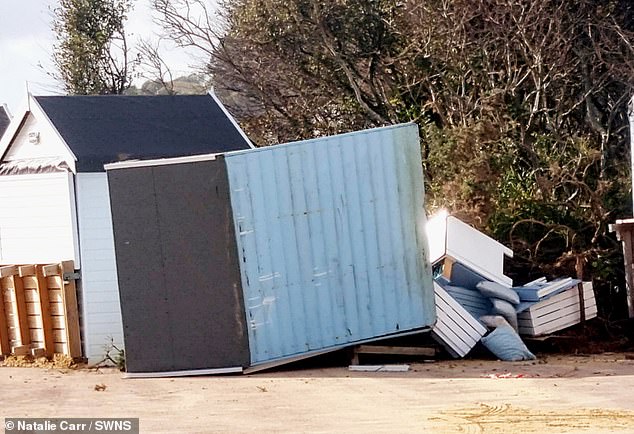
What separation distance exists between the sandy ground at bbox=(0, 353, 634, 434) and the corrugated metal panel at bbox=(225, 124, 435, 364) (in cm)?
64

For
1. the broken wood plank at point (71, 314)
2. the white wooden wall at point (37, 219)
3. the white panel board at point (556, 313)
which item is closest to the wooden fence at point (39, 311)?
the broken wood plank at point (71, 314)

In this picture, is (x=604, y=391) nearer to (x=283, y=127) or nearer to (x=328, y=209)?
(x=328, y=209)

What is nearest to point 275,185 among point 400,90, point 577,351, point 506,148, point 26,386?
point 26,386

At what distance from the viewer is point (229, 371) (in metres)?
13.2

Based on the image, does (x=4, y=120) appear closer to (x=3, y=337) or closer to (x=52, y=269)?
(x=3, y=337)

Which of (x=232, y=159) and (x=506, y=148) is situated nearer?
(x=232, y=159)

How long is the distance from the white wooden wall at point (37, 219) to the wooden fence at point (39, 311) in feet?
0.91

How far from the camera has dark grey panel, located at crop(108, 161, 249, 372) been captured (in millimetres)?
13094

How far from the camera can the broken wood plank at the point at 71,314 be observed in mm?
14680

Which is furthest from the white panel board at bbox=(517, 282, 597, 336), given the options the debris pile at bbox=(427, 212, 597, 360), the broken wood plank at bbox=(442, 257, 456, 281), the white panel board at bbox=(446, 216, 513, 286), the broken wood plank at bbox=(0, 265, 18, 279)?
the broken wood plank at bbox=(0, 265, 18, 279)

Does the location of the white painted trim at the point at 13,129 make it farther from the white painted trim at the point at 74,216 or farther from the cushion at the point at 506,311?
the cushion at the point at 506,311

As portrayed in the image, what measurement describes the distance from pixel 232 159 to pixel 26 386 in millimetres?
3588

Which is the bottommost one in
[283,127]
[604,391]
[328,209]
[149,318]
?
[604,391]

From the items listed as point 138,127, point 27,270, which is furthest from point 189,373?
point 138,127
